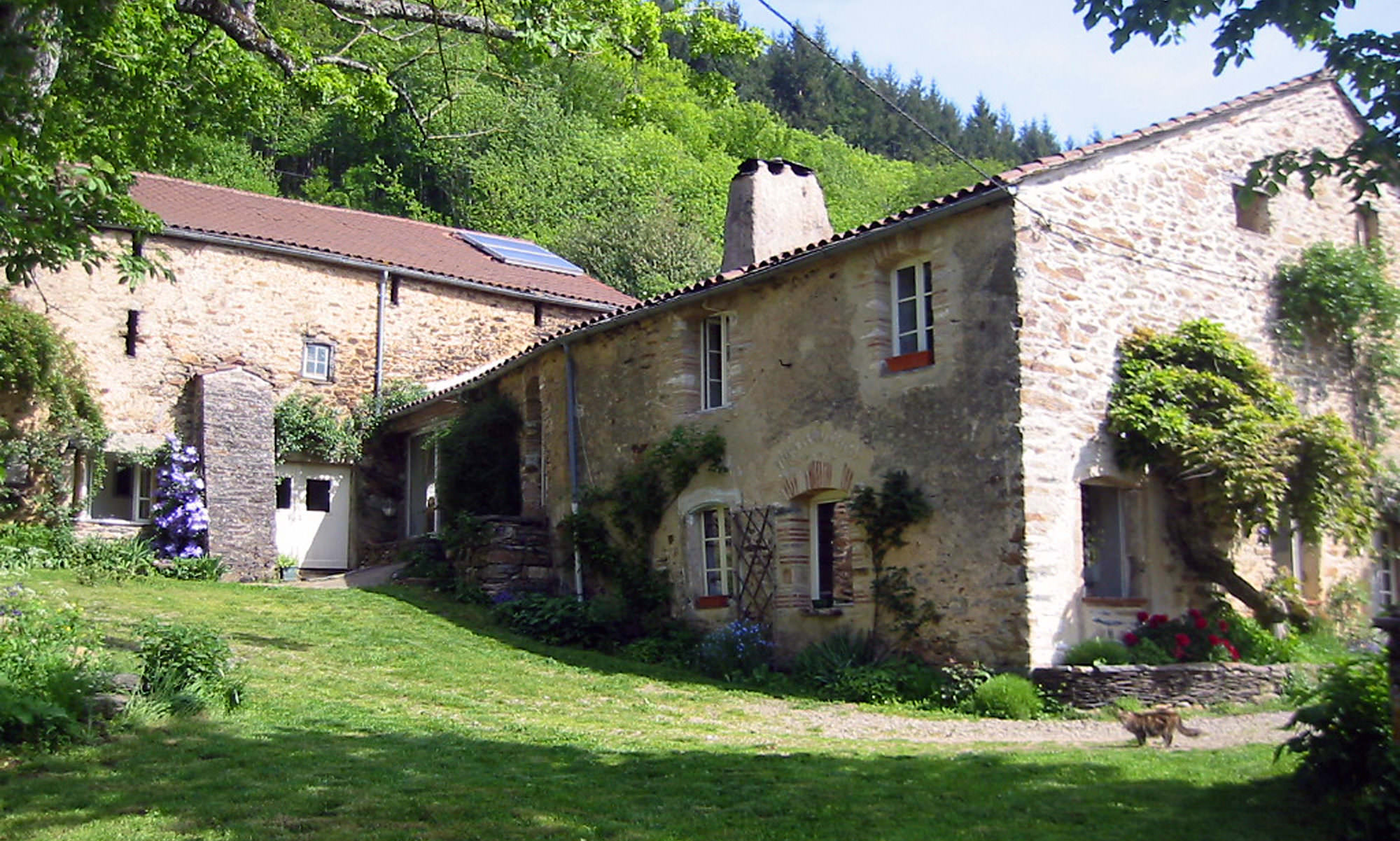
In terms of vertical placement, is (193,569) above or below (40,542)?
below

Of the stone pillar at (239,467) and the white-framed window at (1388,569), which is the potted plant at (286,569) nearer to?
the stone pillar at (239,467)

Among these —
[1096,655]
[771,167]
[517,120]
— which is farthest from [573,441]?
[517,120]

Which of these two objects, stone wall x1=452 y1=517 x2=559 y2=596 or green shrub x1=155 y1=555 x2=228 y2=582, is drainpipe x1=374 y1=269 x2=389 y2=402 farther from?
stone wall x1=452 y1=517 x2=559 y2=596

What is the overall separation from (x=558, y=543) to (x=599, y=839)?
12.1m

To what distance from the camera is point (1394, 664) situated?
6.54m

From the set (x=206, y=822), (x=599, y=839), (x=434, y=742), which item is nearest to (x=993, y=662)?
(x=434, y=742)

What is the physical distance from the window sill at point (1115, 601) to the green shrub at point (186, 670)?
7.84 m

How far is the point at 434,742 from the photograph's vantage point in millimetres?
8805

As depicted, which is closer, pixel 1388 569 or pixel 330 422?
pixel 1388 569

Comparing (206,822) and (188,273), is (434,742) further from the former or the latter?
(188,273)

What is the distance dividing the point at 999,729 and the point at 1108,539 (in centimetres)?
346

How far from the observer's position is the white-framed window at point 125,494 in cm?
2073

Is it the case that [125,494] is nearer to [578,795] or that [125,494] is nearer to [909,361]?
[909,361]

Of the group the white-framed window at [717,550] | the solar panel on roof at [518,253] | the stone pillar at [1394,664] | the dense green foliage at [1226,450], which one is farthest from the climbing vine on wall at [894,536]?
the solar panel on roof at [518,253]
